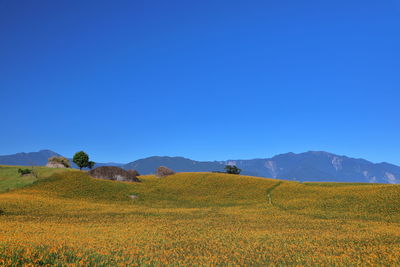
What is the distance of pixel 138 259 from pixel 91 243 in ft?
21.5

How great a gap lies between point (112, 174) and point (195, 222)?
4935 cm

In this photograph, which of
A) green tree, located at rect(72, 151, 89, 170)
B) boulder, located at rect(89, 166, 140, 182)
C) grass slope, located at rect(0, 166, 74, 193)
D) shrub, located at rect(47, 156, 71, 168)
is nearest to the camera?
grass slope, located at rect(0, 166, 74, 193)

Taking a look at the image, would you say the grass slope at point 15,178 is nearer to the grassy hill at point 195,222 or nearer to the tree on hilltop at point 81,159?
the grassy hill at point 195,222

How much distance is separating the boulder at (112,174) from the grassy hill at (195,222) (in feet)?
12.4

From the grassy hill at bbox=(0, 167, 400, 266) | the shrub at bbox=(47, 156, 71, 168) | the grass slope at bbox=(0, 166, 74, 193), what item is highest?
the shrub at bbox=(47, 156, 71, 168)

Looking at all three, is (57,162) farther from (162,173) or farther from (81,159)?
(162,173)

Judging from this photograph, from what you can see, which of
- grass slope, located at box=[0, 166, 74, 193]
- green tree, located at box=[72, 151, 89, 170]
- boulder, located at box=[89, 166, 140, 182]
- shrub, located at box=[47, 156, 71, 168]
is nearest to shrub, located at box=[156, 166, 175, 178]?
boulder, located at box=[89, 166, 140, 182]

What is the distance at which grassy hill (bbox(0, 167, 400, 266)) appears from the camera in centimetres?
1758

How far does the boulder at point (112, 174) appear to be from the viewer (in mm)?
78525

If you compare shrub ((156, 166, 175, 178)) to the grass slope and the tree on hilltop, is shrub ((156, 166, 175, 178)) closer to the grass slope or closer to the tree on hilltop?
the tree on hilltop

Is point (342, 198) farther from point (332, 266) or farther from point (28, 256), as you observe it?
point (28, 256)

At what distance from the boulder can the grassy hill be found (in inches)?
149

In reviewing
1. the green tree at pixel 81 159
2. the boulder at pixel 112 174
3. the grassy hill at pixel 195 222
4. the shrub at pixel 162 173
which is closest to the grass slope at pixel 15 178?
the grassy hill at pixel 195 222

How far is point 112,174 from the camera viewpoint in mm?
80125
